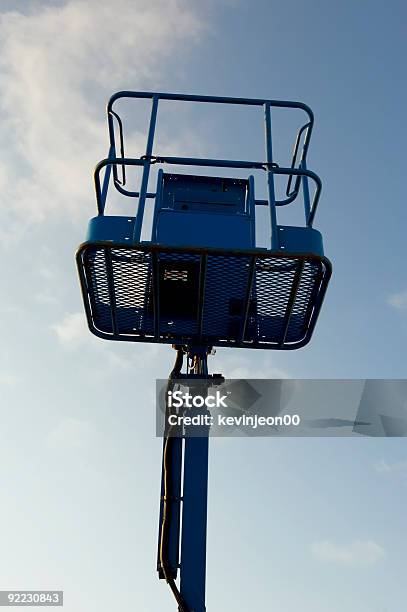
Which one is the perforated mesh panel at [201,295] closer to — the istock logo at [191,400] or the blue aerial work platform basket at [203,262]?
the blue aerial work platform basket at [203,262]

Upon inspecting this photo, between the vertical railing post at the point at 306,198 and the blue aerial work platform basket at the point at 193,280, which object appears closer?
the blue aerial work platform basket at the point at 193,280

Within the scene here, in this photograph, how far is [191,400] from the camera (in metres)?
6.92

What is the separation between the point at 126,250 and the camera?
584 cm

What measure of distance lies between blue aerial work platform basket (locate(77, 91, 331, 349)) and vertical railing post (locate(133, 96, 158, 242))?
→ 13 mm

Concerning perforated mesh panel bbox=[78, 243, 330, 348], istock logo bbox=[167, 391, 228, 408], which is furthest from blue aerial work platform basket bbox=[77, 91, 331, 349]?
istock logo bbox=[167, 391, 228, 408]

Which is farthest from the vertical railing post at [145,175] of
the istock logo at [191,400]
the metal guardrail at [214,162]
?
the istock logo at [191,400]

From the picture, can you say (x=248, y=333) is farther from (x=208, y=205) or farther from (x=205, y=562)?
(x=205, y=562)

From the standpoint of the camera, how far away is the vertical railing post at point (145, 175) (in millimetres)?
5879

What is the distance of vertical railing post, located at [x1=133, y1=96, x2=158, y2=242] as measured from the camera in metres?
5.88

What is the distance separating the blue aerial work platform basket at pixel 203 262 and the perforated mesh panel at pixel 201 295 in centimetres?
1

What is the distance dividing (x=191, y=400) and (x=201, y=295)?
138 cm

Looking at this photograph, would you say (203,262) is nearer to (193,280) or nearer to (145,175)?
(193,280)

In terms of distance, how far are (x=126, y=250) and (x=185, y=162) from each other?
1.69 m

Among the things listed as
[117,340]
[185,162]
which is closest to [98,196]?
[185,162]
